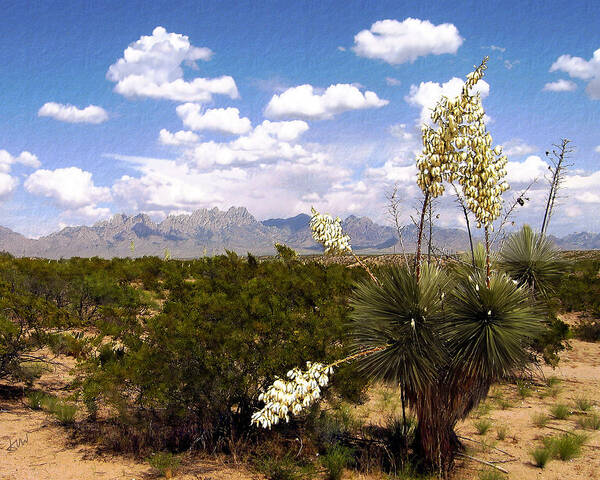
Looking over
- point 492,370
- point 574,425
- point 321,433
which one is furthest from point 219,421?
point 574,425

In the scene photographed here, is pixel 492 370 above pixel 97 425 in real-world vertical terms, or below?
above

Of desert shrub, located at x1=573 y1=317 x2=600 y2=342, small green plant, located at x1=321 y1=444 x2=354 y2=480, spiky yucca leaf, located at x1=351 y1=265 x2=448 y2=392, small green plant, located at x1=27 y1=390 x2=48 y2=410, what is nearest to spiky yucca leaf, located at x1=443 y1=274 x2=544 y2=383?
spiky yucca leaf, located at x1=351 y1=265 x2=448 y2=392

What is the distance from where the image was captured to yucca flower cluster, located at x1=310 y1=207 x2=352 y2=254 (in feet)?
21.9

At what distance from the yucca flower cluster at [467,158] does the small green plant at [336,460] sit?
4.47 m

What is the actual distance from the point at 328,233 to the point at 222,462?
4.40 meters

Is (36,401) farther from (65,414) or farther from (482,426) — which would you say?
(482,426)

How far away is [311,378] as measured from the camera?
5629mm

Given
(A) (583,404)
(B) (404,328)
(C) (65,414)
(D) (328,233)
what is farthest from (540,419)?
(C) (65,414)

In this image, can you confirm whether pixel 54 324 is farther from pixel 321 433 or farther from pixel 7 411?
pixel 321 433

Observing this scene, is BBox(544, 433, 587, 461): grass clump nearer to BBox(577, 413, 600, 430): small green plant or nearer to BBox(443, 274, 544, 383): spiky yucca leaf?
BBox(577, 413, 600, 430): small green plant

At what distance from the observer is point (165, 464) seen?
23.5ft

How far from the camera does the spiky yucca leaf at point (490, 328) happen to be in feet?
20.5

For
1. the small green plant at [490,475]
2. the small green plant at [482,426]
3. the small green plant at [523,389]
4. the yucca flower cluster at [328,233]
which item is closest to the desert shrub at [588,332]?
the small green plant at [523,389]

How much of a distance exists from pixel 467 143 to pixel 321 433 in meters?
5.88
